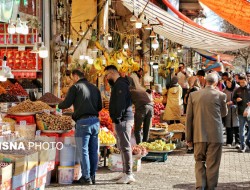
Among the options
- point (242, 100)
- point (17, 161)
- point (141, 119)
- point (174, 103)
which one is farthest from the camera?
point (174, 103)

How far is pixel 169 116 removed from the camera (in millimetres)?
16234

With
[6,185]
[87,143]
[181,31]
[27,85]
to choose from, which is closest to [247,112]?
[181,31]

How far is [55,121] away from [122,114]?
1.25m

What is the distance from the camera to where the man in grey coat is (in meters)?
8.64

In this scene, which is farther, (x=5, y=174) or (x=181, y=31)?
(x=181, y=31)

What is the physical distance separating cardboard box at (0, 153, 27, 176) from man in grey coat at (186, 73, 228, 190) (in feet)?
9.58

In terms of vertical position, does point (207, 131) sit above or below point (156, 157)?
above

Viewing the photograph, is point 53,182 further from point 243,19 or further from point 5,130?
point 243,19

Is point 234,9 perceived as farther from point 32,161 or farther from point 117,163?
point 32,161

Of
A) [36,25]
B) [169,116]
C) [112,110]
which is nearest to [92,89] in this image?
[112,110]

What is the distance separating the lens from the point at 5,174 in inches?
256

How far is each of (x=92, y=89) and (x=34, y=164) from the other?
237cm

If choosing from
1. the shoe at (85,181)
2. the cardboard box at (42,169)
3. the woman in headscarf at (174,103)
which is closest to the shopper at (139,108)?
the woman in headscarf at (174,103)

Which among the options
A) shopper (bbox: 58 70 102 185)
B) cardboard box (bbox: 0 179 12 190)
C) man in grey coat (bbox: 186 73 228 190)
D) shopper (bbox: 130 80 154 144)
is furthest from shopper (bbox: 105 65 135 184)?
shopper (bbox: 130 80 154 144)
